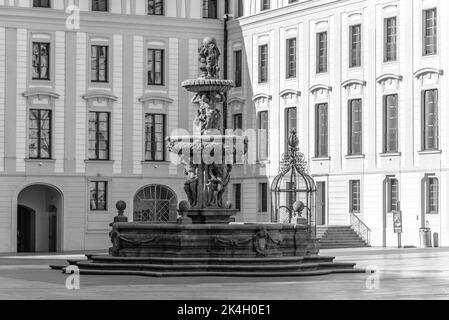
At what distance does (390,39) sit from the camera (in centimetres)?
6034

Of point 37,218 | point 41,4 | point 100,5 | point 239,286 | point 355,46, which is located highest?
point 100,5

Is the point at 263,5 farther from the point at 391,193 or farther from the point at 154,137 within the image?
the point at 391,193

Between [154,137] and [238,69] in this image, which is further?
[238,69]

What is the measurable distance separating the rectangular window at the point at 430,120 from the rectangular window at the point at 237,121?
43.0ft

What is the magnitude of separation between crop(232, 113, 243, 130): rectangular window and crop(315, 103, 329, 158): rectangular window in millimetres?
5612

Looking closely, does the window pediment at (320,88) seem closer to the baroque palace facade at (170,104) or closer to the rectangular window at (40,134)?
the baroque palace facade at (170,104)

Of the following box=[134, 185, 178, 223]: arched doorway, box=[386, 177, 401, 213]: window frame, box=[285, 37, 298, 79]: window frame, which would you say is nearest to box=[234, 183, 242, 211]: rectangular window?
box=[134, 185, 178, 223]: arched doorway

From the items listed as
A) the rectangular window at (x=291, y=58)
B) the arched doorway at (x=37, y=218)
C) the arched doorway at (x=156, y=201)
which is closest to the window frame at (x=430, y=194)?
the rectangular window at (x=291, y=58)

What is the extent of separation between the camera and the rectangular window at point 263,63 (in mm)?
67938

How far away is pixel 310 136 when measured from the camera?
65.0 m

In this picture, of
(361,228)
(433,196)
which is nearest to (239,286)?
(433,196)

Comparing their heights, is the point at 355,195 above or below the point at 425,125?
below

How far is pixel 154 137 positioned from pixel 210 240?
32.7 m

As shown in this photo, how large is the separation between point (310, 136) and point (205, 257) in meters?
30.2
